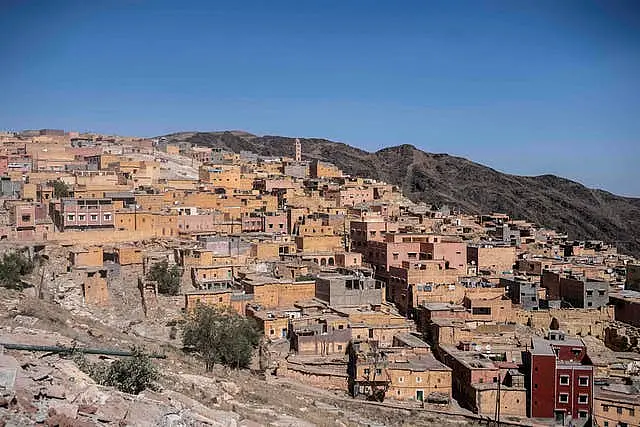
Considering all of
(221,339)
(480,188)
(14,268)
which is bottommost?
(221,339)

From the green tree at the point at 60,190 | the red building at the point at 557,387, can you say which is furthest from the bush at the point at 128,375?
the green tree at the point at 60,190

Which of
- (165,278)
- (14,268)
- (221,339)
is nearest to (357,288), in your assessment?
(165,278)

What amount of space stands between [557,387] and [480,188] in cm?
6740

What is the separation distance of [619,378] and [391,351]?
21.9 ft

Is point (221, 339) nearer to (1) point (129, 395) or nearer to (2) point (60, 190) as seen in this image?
(1) point (129, 395)

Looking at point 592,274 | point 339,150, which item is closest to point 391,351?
point 592,274

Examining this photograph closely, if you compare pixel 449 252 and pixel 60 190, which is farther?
pixel 60 190

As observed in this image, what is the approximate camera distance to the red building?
19.2 meters

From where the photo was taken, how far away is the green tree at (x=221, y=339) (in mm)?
18781

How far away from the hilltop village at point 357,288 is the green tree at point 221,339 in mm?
908

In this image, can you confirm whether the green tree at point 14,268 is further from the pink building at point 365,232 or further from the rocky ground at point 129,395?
the pink building at point 365,232

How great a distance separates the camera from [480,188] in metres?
85.1

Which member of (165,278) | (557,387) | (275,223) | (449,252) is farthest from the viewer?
(275,223)

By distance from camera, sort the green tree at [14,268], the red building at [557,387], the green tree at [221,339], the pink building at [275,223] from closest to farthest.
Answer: the green tree at [221,339] → the red building at [557,387] → the green tree at [14,268] → the pink building at [275,223]
